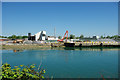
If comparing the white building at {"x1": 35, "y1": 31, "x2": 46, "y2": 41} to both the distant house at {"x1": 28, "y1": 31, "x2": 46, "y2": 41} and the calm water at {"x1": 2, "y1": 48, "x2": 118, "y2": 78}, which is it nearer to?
the distant house at {"x1": 28, "y1": 31, "x2": 46, "y2": 41}

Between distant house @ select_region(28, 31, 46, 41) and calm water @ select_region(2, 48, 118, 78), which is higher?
A: distant house @ select_region(28, 31, 46, 41)

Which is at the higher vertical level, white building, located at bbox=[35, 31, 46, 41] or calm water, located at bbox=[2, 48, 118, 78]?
white building, located at bbox=[35, 31, 46, 41]

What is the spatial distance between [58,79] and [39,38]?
175ft

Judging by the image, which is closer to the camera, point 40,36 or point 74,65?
point 74,65

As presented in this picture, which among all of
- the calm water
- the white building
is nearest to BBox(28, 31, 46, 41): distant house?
the white building

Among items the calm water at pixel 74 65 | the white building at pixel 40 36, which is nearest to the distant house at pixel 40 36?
the white building at pixel 40 36

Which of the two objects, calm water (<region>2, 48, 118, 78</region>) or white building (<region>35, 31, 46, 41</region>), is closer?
calm water (<region>2, 48, 118, 78</region>)

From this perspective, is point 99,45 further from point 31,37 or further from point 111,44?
point 31,37

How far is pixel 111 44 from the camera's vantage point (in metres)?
38.5

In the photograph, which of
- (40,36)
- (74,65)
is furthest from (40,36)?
(74,65)

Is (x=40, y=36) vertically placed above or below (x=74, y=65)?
above

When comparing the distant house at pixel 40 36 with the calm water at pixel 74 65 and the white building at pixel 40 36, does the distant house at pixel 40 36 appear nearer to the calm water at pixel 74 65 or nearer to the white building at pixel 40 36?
the white building at pixel 40 36

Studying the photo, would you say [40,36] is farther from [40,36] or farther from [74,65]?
[74,65]

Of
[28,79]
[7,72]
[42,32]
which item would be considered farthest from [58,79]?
[42,32]
